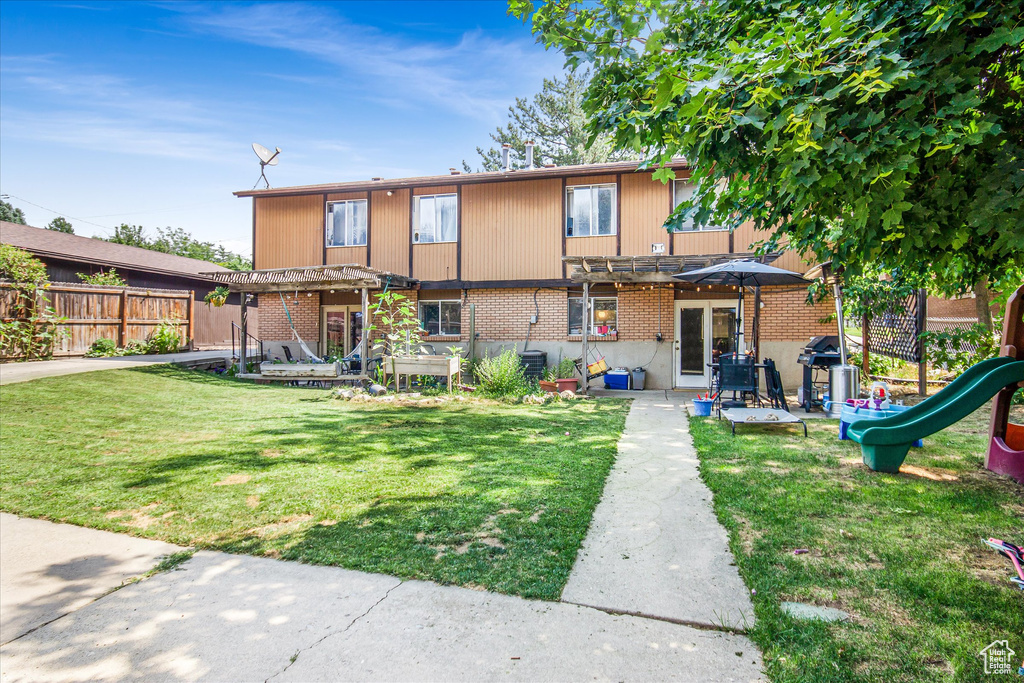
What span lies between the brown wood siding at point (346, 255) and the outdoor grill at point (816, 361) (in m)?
11.3

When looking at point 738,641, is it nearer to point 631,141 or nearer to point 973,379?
point 631,141

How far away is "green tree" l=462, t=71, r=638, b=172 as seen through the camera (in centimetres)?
2583

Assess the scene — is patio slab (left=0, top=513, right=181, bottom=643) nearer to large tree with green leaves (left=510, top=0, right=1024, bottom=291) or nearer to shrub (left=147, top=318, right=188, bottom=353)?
large tree with green leaves (left=510, top=0, right=1024, bottom=291)

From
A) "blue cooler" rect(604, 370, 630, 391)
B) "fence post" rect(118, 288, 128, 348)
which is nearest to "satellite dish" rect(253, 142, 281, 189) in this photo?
"fence post" rect(118, 288, 128, 348)

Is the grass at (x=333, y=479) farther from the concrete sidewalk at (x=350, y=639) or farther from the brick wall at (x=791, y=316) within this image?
the brick wall at (x=791, y=316)

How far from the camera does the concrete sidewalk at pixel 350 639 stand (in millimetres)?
2068

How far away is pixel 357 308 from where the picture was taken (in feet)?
48.4

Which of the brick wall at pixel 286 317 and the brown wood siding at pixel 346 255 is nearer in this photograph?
the brown wood siding at pixel 346 255

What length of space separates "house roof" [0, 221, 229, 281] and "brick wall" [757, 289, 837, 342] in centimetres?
1522

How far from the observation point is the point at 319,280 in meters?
12.3

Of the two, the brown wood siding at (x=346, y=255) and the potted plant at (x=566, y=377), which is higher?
the brown wood siding at (x=346, y=255)

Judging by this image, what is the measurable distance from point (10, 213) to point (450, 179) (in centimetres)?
4021

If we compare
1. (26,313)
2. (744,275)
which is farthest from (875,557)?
(26,313)

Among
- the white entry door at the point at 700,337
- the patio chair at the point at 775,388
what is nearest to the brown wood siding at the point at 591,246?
the white entry door at the point at 700,337
